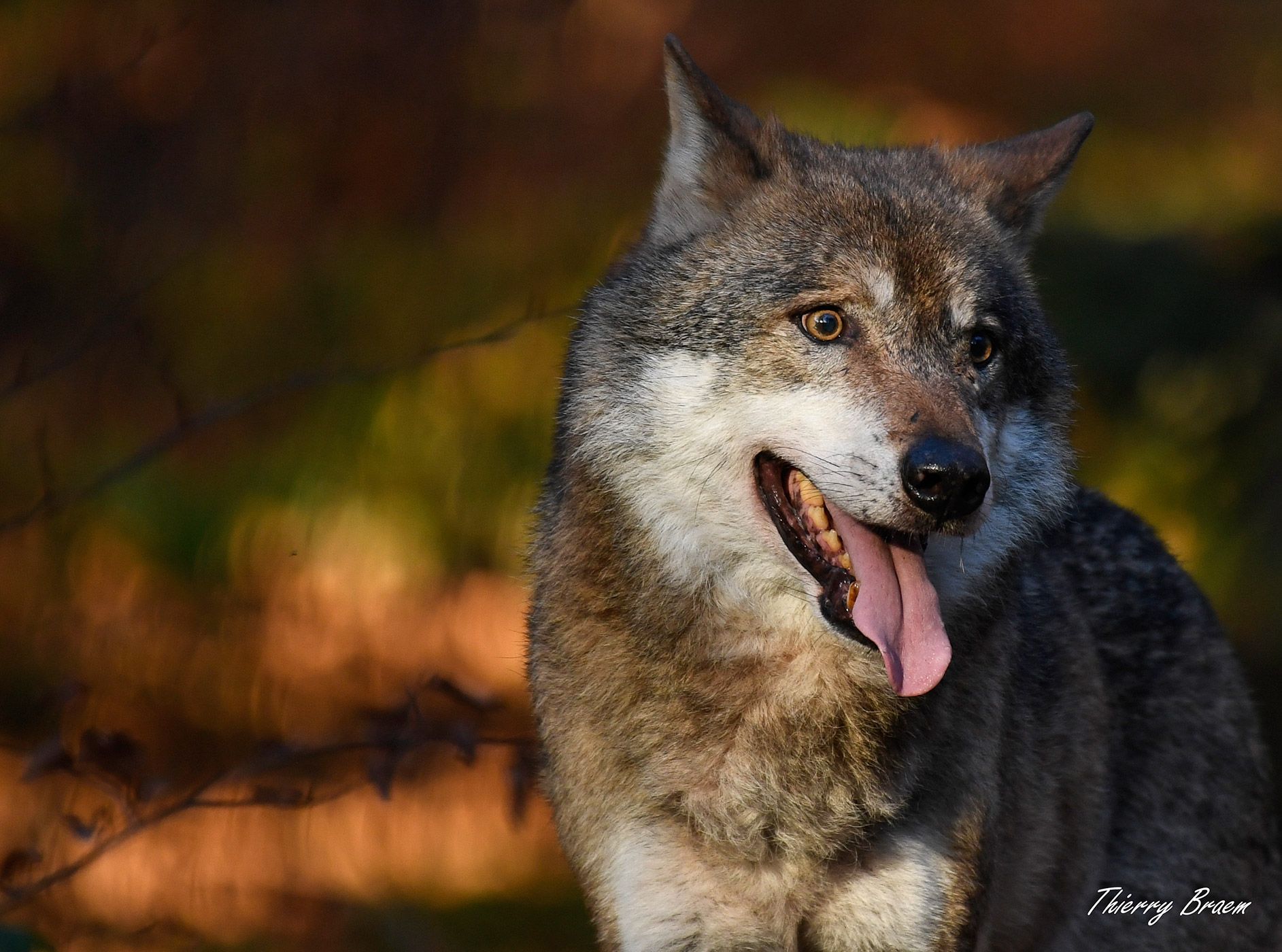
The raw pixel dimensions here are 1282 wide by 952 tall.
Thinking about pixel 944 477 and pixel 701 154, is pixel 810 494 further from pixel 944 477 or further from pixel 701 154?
pixel 701 154

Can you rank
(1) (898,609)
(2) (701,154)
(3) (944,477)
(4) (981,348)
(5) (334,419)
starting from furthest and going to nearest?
(5) (334,419) → (2) (701,154) → (4) (981,348) → (1) (898,609) → (3) (944,477)

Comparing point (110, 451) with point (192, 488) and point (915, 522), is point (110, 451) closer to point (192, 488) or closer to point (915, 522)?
point (192, 488)

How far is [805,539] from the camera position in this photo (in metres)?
3.25

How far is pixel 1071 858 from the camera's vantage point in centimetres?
422

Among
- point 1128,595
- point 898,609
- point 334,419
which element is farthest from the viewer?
point 334,419

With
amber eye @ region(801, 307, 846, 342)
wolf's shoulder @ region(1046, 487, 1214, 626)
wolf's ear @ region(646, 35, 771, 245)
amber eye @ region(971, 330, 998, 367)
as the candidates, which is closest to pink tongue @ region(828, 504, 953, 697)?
amber eye @ region(801, 307, 846, 342)

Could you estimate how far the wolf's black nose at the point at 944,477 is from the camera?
2.96 meters

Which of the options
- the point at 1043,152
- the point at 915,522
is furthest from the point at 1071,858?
the point at 1043,152

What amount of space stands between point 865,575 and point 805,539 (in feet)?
0.55

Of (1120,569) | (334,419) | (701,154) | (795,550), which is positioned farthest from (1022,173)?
(334,419)

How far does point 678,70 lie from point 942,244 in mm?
806

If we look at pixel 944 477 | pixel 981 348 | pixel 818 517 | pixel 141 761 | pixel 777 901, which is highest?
pixel 981 348

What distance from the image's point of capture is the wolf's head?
3117 millimetres

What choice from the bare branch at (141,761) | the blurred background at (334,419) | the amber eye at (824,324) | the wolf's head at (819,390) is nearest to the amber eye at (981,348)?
the wolf's head at (819,390)
